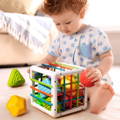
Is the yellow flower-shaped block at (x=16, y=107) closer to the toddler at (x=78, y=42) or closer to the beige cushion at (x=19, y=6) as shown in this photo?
the toddler at (x=78, y=42)

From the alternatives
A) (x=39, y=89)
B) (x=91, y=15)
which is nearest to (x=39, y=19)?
(x=91, y=15)

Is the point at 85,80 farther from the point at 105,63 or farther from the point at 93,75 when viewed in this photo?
the point at 105,63

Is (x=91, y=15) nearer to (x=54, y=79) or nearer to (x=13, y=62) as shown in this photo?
(x=13, y=62)

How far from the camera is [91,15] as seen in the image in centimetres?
233

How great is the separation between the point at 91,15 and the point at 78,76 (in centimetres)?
149

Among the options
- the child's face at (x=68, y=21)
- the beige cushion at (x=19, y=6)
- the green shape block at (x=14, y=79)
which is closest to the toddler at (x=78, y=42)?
the child's face at (x=68, y=21)

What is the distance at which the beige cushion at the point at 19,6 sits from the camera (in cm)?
205

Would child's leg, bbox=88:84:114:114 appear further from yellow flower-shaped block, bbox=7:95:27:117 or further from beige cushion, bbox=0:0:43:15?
beige cushion, bbox=0:0:43:15

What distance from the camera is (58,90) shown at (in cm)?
90

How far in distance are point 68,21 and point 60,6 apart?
0.24 feet

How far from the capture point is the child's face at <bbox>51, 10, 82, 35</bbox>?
3.44 feet

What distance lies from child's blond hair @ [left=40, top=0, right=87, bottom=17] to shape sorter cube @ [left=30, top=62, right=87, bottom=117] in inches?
8.6

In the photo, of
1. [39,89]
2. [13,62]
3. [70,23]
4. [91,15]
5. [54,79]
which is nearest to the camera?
[54,79]

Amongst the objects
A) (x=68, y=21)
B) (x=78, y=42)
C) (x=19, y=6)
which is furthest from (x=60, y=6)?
(x=19, y=6)
